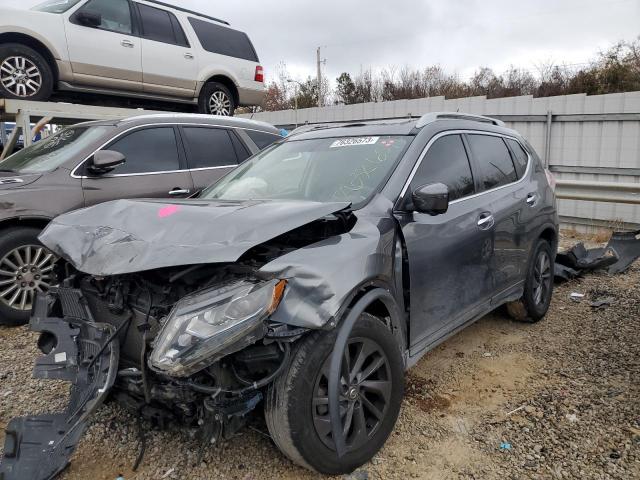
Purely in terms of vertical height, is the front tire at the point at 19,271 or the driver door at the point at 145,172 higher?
the driver door at the point at 145,172

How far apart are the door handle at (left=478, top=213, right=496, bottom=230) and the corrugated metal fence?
5.17 m

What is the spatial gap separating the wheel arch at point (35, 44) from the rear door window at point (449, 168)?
17.5 ft

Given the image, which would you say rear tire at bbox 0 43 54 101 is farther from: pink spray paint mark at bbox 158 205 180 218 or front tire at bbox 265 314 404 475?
front tire at bbox 265 314 404 475

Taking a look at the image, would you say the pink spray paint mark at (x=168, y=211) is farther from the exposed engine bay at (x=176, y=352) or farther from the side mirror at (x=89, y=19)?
the side mirror at (x=89, y=19)

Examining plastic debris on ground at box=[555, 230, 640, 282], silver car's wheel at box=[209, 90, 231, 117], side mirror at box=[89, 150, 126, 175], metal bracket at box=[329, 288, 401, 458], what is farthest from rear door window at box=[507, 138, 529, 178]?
silver car's wheel at box=[209, 90, 231, 117]

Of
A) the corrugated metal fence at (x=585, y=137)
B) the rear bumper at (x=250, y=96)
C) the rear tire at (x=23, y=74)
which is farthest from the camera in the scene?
the corrugated metal fence at (x=585, y=137)

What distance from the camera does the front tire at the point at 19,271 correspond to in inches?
164

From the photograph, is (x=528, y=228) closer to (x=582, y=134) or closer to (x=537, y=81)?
(x=582, y=134)

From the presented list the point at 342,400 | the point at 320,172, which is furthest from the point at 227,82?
the point at 342,400

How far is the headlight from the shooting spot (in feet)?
6.05

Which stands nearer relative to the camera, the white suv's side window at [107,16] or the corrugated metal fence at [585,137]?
the white suv's side window at [107,16]

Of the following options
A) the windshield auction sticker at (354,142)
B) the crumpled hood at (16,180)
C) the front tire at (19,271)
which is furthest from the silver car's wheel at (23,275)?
the windshield auction sticker at (354,142)

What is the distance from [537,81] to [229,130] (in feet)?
79.4

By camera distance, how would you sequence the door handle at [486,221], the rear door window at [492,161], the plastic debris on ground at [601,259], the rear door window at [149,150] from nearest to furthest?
the door handle at [486,221] < the rear door window at [492,161] < the rear door window at [149,150] < the plastic debris on ground at [601,259]
